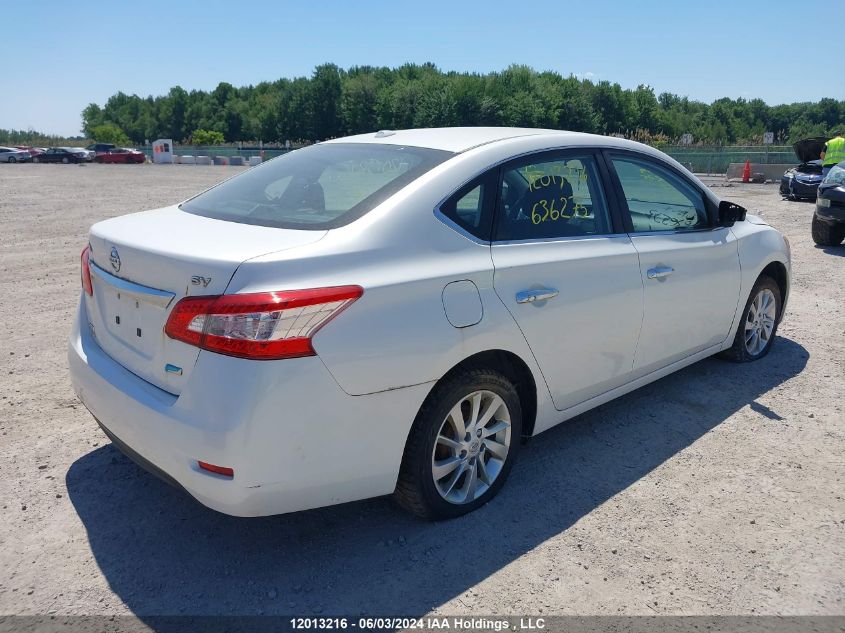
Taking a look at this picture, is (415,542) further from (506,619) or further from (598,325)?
(598,325)

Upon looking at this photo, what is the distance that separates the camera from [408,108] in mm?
111812

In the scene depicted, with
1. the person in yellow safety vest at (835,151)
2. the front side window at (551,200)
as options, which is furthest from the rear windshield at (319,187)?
the person in yellow safety vest at (835,151)

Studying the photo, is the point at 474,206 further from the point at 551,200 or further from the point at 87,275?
the point at 87,275

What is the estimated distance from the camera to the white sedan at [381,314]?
2512 millimetres

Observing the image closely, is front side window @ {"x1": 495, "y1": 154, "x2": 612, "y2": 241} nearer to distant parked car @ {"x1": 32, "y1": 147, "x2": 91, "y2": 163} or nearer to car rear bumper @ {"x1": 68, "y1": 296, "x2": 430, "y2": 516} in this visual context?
car rear bumper @ {"x1": 68, "y1": 296, "x2": 430, "y2": 516}

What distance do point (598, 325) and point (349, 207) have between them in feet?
4.94

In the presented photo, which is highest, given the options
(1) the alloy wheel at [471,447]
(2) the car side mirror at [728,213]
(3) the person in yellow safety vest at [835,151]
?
(3) the person in yellow safety vest at [835,151]

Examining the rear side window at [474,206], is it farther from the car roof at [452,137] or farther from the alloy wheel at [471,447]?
the alloy wheel at [471,447]

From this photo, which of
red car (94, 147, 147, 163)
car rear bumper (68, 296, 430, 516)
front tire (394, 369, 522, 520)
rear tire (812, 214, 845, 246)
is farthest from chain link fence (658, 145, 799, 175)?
red car (94, 147, 147, 163)

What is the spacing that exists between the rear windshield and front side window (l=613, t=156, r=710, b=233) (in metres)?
1.33

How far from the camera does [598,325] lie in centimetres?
364

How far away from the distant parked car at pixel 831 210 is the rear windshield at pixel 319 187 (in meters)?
9.49

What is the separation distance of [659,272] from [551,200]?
89cm

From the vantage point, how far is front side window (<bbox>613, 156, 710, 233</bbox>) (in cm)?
406
